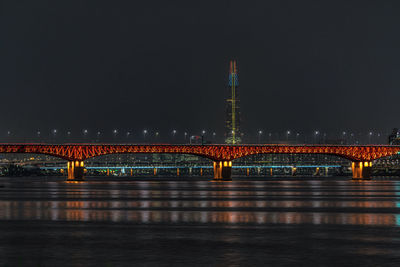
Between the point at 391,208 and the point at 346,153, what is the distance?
136248mm

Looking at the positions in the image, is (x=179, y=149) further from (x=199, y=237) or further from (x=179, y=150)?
(x=199, y=237)

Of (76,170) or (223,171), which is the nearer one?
(76,170)

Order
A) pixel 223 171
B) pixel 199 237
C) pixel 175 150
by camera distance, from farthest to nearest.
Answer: pixel 223 171
pixel 175 150
pixel 199 237

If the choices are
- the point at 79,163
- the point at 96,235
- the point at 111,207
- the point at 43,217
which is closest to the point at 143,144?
the point at 79,163

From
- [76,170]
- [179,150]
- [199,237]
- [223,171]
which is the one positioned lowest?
[199,237]

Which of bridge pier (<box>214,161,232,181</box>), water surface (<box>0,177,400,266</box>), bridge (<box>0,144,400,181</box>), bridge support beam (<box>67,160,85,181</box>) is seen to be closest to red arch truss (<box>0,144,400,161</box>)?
bridge (<box>0,144,400,181</box>)

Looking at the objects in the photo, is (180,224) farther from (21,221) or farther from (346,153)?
(346,153)

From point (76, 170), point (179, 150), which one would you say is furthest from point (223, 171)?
point (76, 170)

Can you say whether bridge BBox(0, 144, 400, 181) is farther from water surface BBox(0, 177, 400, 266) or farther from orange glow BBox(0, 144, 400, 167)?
water surface BBox(0, 177, 400, 266)

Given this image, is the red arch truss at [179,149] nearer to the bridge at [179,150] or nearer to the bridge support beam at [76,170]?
the bridge at [179,150]

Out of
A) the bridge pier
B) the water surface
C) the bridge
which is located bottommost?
→ the water surface

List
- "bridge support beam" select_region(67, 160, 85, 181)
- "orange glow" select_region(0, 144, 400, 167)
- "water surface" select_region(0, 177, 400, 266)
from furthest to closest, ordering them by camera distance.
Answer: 1. "bridge support beam" select_region(67, 160, 85, 181)
2. "orange glow" select_region(0, 144, 400, 167)
3. "water surface" select_region(0, 177, 400, 266)

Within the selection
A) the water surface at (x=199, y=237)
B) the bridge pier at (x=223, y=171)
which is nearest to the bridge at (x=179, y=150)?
the bridge pier at (x=223, y=171)

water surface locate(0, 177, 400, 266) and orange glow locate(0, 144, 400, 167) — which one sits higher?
orange glow locate(0, 144, 400, 167)
